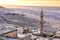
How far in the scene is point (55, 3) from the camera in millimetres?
832

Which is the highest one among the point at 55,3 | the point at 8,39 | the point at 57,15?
the point at 55,3

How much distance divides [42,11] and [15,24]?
1.06 ft

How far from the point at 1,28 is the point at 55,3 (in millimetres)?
684

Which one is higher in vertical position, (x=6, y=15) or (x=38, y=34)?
(x=6, y=15)

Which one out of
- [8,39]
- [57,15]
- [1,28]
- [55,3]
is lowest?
[8,39]

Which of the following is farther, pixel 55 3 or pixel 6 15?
pixel 6 15

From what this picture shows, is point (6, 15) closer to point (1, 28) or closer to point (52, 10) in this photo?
point (1, 28)

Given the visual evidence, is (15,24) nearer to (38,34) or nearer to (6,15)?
(6,15)

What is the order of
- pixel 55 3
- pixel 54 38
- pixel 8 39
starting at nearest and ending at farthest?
pixel 55 3
pixel 54 38
pixel 8 39

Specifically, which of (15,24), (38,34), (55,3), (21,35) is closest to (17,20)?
(15,24)

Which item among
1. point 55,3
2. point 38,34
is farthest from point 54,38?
point 55,3

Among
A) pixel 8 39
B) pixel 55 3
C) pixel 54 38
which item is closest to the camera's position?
pixel 55 3

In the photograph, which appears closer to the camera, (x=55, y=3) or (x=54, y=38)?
(x=55, y=3)

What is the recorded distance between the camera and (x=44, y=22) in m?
1.16
